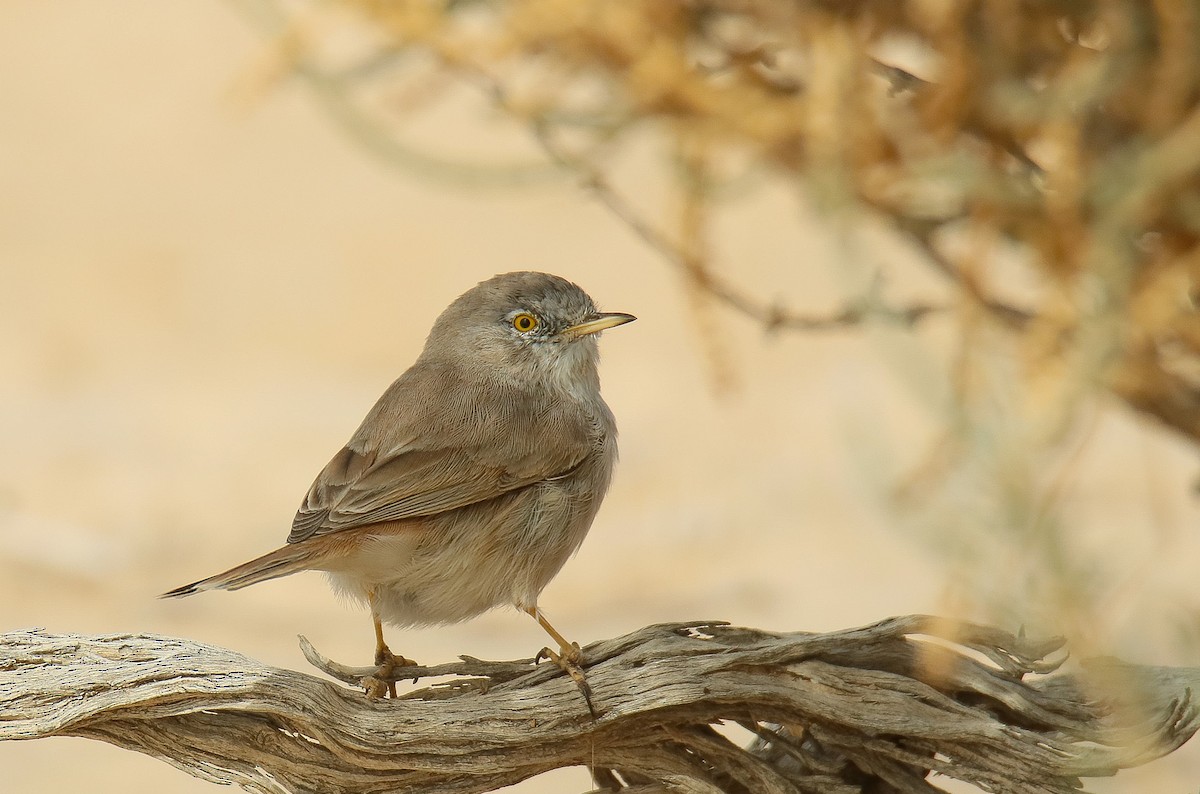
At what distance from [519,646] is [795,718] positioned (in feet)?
12.7

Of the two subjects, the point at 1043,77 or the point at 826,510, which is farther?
the point at 826,510

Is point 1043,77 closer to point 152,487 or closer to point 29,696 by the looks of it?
point 29,696

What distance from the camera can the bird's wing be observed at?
12.1 feet

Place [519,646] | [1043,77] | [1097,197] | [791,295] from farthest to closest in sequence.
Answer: [791,295] → [519,646] → [1043,77] → [1097,197]

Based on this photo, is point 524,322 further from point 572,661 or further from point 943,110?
point 943,110

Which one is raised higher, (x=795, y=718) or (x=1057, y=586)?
(x=795, y=718)

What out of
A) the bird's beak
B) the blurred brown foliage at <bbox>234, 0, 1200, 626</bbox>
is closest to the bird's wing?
the bird's beak

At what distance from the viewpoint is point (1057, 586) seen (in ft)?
7.29

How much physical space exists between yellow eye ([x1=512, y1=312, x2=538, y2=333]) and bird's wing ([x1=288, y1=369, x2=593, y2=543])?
0.30 meters

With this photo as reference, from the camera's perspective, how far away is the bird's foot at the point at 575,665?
365cm

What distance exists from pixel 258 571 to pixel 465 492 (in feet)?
2.18

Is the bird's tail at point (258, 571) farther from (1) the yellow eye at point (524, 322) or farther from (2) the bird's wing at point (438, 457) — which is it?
(1) the yellow eye at point (524, 322)

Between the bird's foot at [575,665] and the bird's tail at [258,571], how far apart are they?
70cm

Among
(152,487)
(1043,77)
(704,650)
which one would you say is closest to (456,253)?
(152,487)
